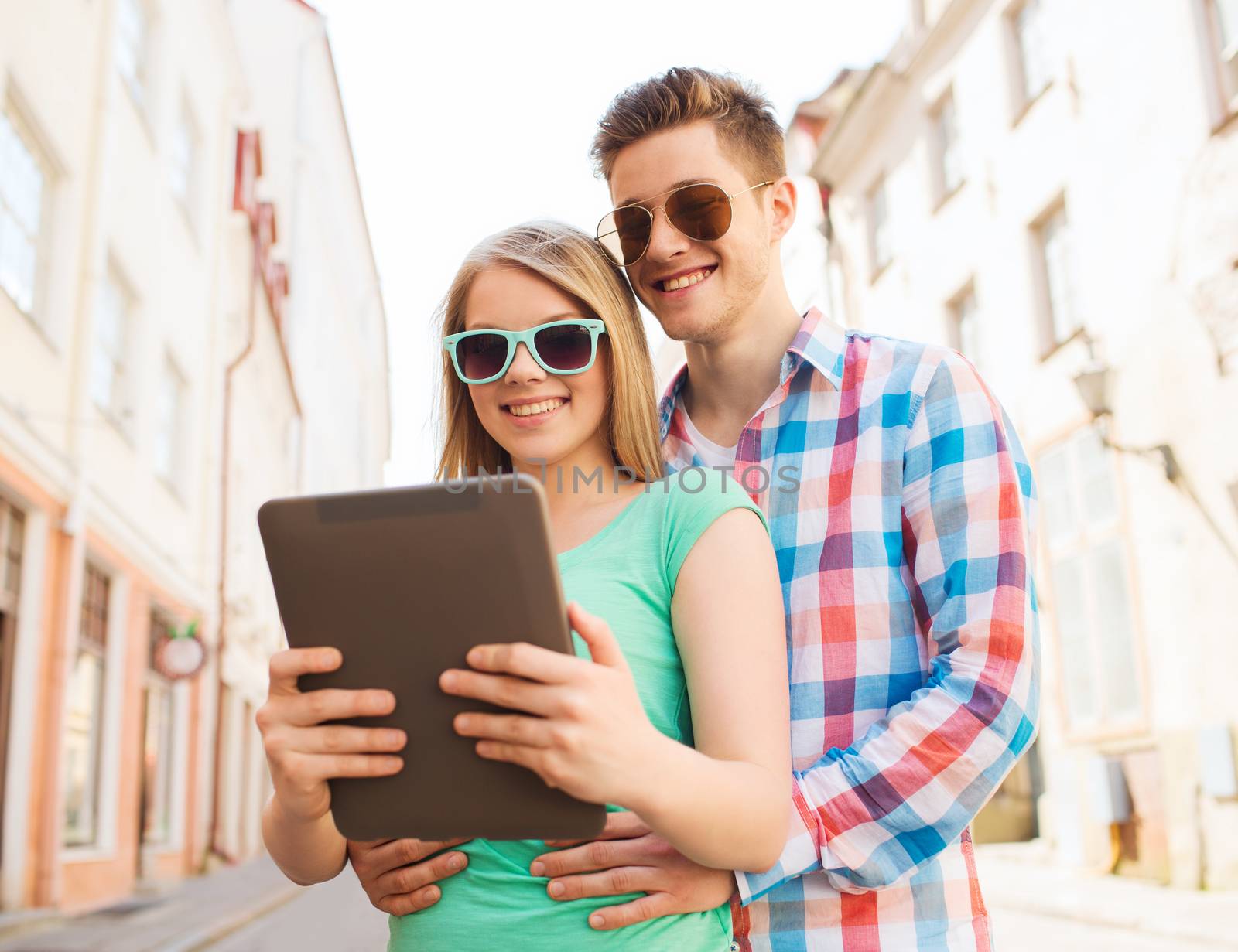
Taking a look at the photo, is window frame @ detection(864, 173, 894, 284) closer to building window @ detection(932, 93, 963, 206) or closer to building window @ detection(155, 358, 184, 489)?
building window @ detection(932, 93, 963, 206)

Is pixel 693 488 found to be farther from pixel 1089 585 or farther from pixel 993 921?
pixel 1089 585

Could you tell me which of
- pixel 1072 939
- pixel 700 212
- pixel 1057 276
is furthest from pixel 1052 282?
pixel 700 212

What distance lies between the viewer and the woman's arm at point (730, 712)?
4.59ft

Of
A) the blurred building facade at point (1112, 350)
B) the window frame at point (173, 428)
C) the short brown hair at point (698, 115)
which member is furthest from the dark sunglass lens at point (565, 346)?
the window frame at point (173, 428)

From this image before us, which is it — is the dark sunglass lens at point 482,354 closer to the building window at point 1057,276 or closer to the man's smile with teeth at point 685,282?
the man's smile with teeth at point 685,282

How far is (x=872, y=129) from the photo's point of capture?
18.1 metres

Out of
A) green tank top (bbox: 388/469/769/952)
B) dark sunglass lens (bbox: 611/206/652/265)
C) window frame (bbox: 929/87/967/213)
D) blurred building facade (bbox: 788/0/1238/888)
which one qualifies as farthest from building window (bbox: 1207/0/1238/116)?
green tank top (bbox: 388/469/769/952)

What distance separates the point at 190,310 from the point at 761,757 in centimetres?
1571

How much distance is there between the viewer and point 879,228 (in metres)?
18.4

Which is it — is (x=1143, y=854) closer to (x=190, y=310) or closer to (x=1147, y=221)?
(x=1147, y=221)

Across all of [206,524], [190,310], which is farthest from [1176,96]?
[206,524]

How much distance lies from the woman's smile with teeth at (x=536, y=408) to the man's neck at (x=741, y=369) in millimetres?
661

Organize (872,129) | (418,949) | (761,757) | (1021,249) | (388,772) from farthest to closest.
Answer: (872,129) → (1021,249) → (418,949) → (761,757) → (388,772)

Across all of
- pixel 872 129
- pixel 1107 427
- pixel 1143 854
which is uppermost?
pixel 872 129
